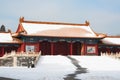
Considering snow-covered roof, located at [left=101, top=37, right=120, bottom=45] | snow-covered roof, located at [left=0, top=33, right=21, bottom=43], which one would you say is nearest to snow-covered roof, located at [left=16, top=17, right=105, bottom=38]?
snow-covered roof, located at [left=0, top=33, right=21, bottom=43]

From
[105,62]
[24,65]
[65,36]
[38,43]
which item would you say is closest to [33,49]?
[38,43]

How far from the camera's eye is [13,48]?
57.5 meters

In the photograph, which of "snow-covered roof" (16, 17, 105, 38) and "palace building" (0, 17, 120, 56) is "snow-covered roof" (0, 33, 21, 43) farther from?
"snow-covered roof" (16, 17, 105, 38)

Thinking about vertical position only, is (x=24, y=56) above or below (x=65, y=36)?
below

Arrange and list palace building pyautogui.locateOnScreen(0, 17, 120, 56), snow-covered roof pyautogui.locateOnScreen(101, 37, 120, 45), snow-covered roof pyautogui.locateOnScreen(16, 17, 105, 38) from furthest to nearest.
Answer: snow-covered roof pyautogui.locateOnScreen(101, 37, 120, 45), snow-covered roof pyautogui.locateOnScreen(16, 17, 105, 38), palace building pyautogui.locateOnScreen(0, 17, 120, 56)

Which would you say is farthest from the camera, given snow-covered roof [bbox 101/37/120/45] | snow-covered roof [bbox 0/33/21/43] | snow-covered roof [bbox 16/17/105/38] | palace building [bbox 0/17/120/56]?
snow-covered roof [bbox 101/37/120/45]

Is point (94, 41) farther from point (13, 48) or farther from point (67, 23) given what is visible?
point (13, 48)

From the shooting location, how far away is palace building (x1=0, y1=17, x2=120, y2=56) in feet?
182

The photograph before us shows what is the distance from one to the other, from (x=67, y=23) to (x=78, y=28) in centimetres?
235

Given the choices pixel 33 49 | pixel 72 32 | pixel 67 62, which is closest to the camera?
pixel 67 62

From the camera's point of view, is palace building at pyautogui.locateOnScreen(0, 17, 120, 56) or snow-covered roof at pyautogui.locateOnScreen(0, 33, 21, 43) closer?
palace building at pyautogui.locateOnScreen(0, 17, 120, 56)

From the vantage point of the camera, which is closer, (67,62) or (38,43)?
(67,62)

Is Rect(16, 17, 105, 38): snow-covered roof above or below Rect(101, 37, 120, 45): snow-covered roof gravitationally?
above

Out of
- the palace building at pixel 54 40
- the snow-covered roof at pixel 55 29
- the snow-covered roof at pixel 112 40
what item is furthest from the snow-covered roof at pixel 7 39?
the snow-covered roof at pixel 112 40
